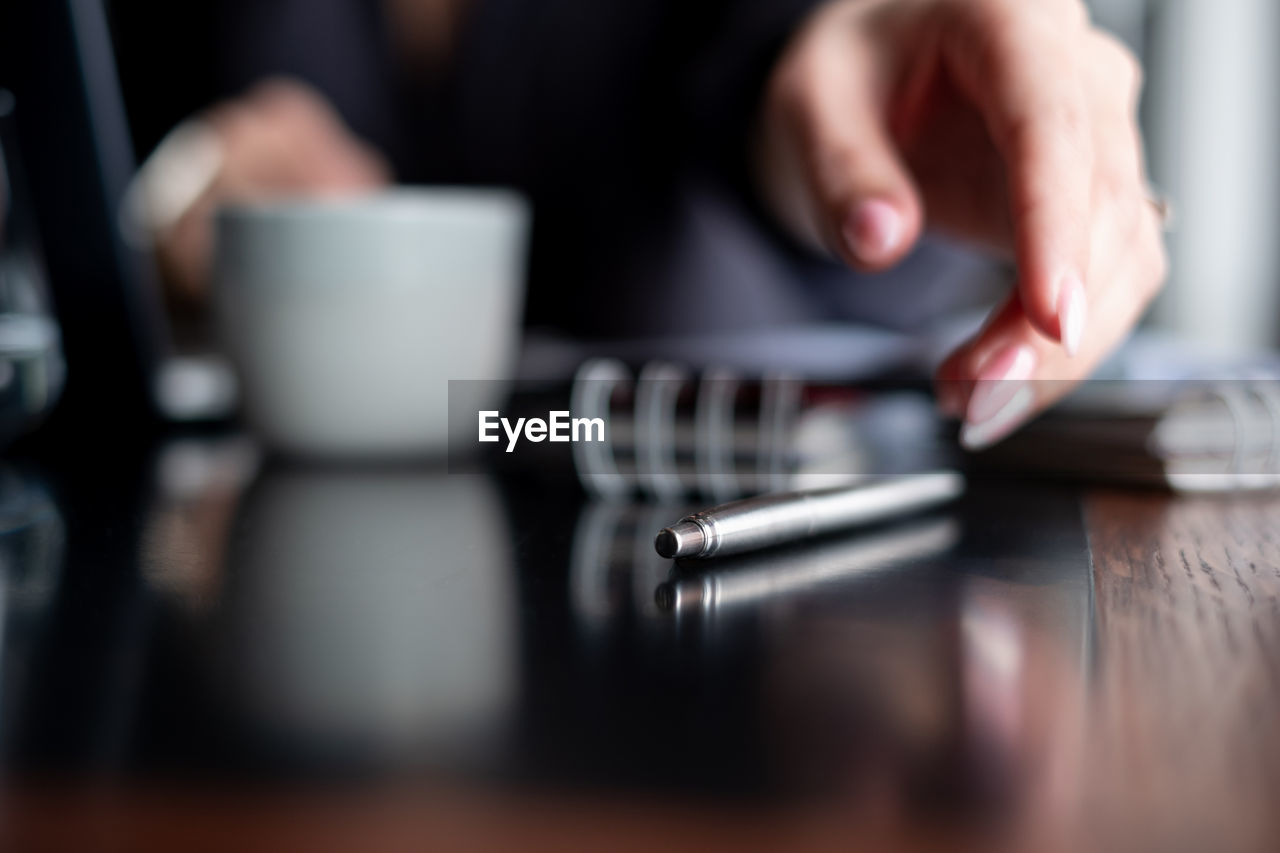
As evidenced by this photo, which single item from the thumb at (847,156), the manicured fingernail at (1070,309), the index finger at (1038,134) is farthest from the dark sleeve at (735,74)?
A: the manicured fingernail at (1070,309)

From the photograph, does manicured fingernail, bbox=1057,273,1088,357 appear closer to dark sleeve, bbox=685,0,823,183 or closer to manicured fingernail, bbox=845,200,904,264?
manicured fingernail, bbox=845,200,904,264

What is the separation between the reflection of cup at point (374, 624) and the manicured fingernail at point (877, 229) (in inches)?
5.7

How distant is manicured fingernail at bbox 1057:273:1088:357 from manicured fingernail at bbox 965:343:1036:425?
1.0 inches

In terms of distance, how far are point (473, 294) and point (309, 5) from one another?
29.0 inches

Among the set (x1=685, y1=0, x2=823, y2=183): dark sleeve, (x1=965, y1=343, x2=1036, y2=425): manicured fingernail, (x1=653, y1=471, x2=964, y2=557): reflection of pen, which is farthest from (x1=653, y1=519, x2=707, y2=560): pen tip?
(x1=685, y1=0, x2=823, y2=183): dark sleeve

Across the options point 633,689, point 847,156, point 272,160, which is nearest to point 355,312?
point 847,156

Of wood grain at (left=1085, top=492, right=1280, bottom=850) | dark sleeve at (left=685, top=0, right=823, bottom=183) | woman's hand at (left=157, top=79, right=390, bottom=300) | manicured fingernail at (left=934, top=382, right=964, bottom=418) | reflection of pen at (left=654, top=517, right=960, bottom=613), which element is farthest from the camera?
woman's hand at (left=157, top=79, right=390, bottom=300)

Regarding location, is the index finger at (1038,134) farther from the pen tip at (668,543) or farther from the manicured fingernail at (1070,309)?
the pen tip at (668,543)

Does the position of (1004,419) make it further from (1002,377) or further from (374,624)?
(374,624)

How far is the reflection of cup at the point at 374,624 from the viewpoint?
0.53 feet

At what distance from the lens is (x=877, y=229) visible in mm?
349

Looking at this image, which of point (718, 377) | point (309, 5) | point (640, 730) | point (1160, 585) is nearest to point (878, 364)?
point (718, 377)

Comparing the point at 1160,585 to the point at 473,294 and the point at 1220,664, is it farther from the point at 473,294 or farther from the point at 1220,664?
the point at 473,294

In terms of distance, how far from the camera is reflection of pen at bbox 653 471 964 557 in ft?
0.87
